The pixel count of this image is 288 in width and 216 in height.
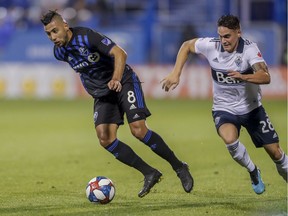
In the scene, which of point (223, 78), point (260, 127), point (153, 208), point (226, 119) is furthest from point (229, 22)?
point (153, 208)

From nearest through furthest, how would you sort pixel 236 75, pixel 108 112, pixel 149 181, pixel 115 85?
pixel 236 75
pixel 115 85
pixel 149 181
pixel 108 112

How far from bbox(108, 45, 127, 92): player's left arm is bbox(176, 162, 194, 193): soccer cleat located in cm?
125

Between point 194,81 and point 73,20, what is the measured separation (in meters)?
4.64

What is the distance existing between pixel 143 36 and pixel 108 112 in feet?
55.9

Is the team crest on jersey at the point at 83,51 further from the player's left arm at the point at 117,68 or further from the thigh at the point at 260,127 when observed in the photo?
the thigh at the point at 260,127

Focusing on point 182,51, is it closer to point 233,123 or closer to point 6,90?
point 233,123

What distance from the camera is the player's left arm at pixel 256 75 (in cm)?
752

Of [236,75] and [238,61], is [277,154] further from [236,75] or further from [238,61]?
[236,75]

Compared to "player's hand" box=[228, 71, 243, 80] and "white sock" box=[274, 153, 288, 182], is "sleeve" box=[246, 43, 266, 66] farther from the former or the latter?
"white sock" box=[274, 153, 288, 182]

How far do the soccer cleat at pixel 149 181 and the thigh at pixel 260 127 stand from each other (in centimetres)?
111

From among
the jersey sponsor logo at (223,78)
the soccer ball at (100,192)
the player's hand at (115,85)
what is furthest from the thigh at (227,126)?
the soccer ball at (100,192)

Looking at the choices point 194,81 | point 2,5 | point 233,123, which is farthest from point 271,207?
point 2,5

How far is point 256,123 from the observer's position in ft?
27.3

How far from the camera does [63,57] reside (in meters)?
8.64
